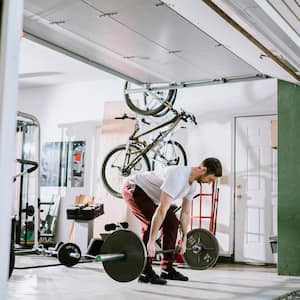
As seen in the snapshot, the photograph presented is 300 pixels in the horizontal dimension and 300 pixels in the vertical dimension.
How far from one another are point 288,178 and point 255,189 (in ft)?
5.06

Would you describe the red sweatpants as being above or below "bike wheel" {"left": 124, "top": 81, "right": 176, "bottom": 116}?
below

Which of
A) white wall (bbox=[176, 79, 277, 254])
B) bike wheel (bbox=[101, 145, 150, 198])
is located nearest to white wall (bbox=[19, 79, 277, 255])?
white wall (bbox=[176, 79, 277, 254])

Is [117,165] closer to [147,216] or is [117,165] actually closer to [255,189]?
[255,189]

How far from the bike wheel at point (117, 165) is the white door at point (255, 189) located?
4.92 feet

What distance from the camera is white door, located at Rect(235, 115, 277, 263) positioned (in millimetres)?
7012

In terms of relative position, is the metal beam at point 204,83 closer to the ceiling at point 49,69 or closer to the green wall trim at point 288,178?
the green wall trim at point 288,178

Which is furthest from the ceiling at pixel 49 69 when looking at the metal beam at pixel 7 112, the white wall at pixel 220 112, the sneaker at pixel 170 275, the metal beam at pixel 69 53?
the metal beam at pixel 7 112

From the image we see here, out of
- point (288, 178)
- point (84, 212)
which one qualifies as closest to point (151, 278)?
point (288, 178)

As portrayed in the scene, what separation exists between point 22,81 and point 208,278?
18.6ft

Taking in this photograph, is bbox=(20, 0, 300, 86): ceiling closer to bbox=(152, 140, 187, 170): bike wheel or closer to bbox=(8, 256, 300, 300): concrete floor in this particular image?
bbox=(152, 140, 187, 170): bike wheel

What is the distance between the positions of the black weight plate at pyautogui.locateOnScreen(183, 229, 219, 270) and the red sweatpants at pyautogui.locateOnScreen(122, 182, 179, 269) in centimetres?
37

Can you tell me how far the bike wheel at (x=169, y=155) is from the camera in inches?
278

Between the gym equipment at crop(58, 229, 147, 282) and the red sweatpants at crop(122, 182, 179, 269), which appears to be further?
the red sweatpants at crop(122, 182, 179, 269)

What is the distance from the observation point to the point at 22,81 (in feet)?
29.8
